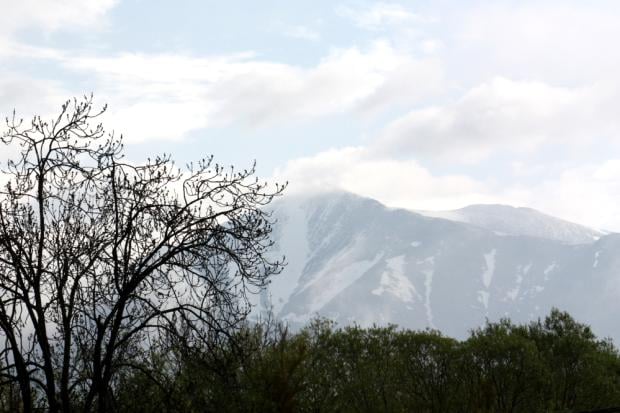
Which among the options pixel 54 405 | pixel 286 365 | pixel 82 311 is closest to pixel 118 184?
pixel 82 311

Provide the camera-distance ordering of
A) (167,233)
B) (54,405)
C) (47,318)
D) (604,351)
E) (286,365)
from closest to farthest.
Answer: (54,405) < (167,233) < (47,318) < (286,365) < (604,351)

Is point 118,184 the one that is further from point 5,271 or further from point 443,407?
point 443,407

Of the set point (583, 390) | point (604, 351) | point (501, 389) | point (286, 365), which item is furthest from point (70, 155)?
point (604, 351)

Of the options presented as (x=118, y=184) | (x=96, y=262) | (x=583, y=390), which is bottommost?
(x=583, y=390)

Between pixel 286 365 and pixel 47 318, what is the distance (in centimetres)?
721

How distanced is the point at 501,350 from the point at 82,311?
149 feet

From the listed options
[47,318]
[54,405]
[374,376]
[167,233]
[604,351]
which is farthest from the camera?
[604,351]

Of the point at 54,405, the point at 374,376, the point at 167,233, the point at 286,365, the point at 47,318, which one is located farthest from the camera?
the point at 374,376

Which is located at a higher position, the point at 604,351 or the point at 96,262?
the point at 96,262

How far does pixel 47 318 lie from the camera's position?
17641 millimetres

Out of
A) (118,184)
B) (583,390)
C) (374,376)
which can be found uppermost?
(118,184)

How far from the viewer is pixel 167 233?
1639cm

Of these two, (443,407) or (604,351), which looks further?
(604,351)

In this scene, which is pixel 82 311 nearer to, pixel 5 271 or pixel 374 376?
pixel 5 271
